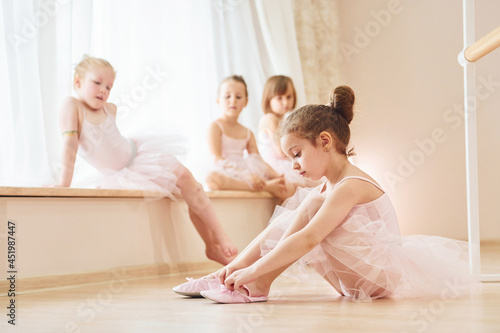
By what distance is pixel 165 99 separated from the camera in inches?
118

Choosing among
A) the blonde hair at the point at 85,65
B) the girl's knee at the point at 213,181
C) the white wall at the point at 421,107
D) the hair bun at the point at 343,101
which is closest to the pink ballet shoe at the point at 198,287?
the hair bun at the point at 343,101

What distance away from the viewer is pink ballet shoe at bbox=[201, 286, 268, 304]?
146 cm

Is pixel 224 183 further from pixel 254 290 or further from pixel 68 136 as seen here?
pixel 254 290

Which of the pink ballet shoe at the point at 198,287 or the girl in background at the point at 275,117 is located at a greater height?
the girl in background at the point at 275,117

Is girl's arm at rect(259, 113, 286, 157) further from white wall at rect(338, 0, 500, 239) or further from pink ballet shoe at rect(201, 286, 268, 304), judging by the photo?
pink ballet shoe at rect(201, 286, 268, 304)

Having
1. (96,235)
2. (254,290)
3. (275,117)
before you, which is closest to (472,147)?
(254,290)

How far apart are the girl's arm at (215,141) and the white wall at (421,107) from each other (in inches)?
60.1

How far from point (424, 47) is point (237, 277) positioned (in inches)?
127

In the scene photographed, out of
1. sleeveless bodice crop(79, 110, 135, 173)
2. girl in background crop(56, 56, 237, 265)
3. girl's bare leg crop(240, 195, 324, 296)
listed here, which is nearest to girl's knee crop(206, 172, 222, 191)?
girl in background crop(56, 56, 237, 265)

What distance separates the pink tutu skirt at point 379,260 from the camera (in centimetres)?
146

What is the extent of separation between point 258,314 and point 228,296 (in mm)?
230

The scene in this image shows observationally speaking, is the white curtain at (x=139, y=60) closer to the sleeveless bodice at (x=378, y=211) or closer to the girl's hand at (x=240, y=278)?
the girl's hand at (x=240, y=278)

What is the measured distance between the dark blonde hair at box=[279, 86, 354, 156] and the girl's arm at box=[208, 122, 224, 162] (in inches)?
59.4

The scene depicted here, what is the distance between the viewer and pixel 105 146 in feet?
7.89
